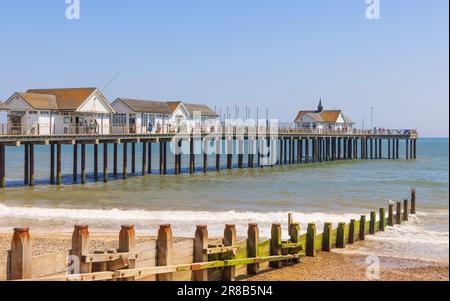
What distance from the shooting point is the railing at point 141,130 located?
34.4 m

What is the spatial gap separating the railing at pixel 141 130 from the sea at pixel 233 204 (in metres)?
3.35

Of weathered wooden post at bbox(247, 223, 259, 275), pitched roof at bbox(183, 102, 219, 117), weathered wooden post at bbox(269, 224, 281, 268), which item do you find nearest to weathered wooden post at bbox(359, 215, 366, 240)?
weathered wooden post at bbox(269, 224, 281, 268)

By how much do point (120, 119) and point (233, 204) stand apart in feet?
61.2

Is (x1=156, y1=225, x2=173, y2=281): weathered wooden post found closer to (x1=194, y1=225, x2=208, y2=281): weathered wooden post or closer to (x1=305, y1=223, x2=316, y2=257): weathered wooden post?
(x1=194, y1=225, x2=208, y2=281): weathered wooden post

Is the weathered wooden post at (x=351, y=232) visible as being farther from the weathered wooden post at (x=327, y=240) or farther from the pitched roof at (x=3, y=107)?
the pitched roof at (x=3, y=107)

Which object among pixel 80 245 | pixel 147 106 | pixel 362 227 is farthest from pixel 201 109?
pixel 80 245

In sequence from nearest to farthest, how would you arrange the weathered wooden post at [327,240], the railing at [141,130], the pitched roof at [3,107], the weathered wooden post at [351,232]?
the weathered wooden post at [327,240]
the weathered wooden post at [351,232]
the pitched roof at [3,107]
the railing at [141,130]

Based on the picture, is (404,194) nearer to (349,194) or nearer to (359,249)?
(349,194)

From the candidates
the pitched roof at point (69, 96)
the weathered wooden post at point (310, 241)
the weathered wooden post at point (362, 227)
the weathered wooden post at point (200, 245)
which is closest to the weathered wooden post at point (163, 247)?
the weathered wooden post at point (200, 245)

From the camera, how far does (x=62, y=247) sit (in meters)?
15.1

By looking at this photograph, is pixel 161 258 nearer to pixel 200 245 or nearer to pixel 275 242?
pixel 200 245

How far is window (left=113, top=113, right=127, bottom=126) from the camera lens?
45.1 metres

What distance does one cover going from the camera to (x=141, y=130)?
4569cm

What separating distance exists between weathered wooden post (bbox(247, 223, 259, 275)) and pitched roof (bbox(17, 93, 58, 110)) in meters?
26.3
